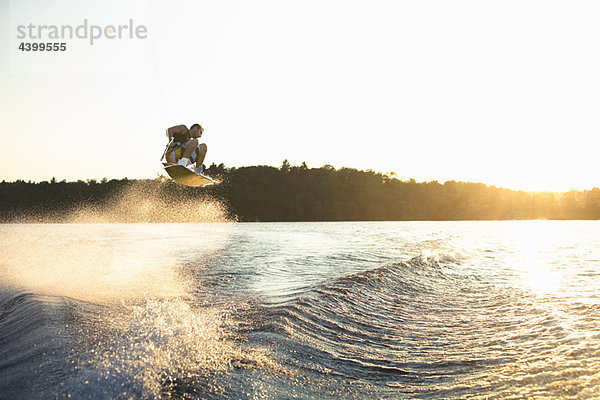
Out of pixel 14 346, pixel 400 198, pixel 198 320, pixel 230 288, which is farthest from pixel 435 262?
pixel 400 198

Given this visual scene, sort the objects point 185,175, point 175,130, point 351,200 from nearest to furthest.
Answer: point 175,130, point 185,175, point 351,200

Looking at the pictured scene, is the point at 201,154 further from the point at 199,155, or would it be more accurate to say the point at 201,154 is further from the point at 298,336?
the point at 298,336

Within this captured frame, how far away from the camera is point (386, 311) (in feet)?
23.1

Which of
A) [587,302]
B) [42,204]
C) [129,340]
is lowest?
[587,302]

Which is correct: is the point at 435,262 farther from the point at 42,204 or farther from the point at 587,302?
the point at 42,204

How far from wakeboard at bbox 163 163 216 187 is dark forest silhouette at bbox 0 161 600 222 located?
7535 centimetres

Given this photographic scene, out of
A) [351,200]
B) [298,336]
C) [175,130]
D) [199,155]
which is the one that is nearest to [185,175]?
[199,155]

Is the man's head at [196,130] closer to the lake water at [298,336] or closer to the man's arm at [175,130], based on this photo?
the man's arm at [175,130]

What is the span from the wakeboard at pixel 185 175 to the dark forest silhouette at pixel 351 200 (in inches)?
2966

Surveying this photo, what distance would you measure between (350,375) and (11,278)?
8957 mm

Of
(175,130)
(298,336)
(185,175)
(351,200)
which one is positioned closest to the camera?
(298,336)

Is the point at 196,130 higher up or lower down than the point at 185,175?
higher up

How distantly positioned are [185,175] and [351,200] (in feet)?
309

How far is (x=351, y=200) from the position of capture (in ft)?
336
